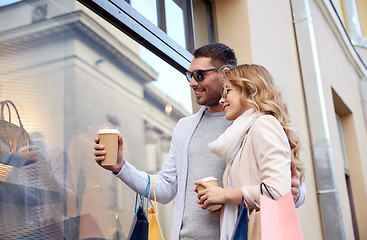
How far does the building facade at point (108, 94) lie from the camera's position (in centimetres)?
236

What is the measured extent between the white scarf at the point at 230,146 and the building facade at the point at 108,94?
0.79m

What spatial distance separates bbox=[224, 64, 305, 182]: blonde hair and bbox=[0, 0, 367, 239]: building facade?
630 mm

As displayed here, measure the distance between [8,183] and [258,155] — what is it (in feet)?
3.74

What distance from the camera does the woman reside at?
6.16ft

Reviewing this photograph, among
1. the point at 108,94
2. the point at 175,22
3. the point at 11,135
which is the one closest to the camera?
the point at 11,135

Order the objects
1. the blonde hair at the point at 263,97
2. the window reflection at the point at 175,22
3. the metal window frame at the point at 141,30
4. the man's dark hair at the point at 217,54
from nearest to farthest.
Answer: the blonde hair at the point at 263,97, the man's dark hair at the point at 217,54, the metal window frame at the point at 141,30, the window reflection at the point at 175,22

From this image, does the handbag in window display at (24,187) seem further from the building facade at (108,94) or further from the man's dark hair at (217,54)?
the man's dark hair at (217,54)

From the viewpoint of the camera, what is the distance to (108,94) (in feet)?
10.3

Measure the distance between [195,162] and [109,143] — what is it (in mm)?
551

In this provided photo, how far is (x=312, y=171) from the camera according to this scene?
5.51 meters

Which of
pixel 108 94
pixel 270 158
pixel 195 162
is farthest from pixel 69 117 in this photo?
pixel 270 158

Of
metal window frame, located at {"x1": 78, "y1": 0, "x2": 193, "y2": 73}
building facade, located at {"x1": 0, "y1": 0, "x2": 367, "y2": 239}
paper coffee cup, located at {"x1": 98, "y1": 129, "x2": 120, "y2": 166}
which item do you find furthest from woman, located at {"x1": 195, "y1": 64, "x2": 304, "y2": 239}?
metal window frame, located at {"x1": 78, "y1": 0, "x2": 193, "y2": 73}

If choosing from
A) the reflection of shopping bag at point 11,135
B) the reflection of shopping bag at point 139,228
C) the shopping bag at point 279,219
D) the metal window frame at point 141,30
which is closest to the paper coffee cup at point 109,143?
the reflection of shopping bag at point 139,228

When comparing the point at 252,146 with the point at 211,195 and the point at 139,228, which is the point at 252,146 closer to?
the point at 211,195
